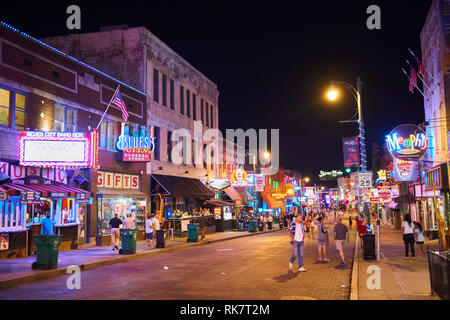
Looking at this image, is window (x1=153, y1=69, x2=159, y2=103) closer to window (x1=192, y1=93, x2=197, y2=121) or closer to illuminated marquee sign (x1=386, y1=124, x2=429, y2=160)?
window (x1=192, y1=93, x2=197, y2=121)

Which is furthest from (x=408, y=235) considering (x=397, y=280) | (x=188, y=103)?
(x=188, y=103)

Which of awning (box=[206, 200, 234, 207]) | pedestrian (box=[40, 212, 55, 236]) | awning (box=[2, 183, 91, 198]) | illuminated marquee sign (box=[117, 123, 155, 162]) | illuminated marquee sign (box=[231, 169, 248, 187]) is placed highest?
illuminated marquee sign (box=[117, 123, 155, 162])

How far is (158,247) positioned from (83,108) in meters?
8.11

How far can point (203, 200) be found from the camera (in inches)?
1467

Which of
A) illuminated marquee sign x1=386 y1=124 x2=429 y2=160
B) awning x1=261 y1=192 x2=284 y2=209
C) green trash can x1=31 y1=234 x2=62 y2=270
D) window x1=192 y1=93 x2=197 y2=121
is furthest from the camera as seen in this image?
awning x1=261 y1=192 x2=284 y2=209

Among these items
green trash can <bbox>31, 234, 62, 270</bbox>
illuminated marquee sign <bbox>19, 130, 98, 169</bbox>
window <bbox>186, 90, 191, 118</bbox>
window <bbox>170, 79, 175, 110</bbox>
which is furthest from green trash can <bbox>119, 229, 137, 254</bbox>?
window <bbox>186, 90, 191, 118</bbox>

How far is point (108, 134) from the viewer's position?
2536cm

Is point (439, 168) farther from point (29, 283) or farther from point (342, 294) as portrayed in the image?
point (29, 283)

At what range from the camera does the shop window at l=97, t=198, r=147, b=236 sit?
78.5ft

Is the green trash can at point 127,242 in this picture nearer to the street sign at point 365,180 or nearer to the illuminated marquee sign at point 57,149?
the illuminated marquee sign at point 57,149

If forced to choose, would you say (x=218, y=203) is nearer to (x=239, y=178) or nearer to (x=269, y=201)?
(x=239, y=178)

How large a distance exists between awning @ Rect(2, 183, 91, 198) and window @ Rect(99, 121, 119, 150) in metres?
4.65

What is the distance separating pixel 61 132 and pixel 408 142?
1561 centimetres

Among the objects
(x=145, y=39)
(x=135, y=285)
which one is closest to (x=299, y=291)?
(x=135, y=285)
